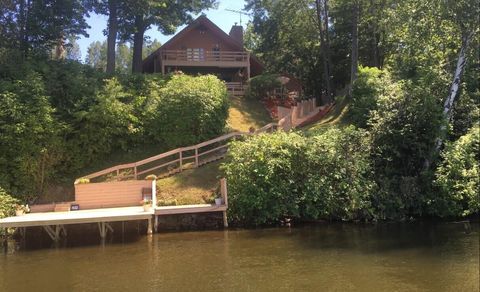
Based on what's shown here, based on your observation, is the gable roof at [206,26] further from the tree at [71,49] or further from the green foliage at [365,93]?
the green foliage at [365,93]

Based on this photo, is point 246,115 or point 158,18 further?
point 158,18

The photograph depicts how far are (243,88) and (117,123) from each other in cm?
1319

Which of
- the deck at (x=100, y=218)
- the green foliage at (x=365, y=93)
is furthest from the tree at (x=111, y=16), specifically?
the deck at (x=100, y=218)

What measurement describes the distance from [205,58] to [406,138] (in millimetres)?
19403

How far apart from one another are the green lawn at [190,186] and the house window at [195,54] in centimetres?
1610

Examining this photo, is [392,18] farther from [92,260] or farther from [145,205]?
[92,260]

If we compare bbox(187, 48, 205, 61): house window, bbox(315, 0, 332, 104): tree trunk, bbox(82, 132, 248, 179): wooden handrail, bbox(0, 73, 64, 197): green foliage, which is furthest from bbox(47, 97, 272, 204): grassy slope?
bbox(315, 0, 332, 104): tree trunk

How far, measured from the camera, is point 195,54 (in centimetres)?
→ 3478

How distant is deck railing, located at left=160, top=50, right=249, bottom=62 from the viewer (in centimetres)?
3397

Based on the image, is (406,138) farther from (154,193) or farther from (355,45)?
(355,45)

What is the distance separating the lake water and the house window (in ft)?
69.4

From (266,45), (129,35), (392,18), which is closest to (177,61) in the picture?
(129,35)

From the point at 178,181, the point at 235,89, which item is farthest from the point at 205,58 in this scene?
the point at 178,181

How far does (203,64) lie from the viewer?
33.6 meters
